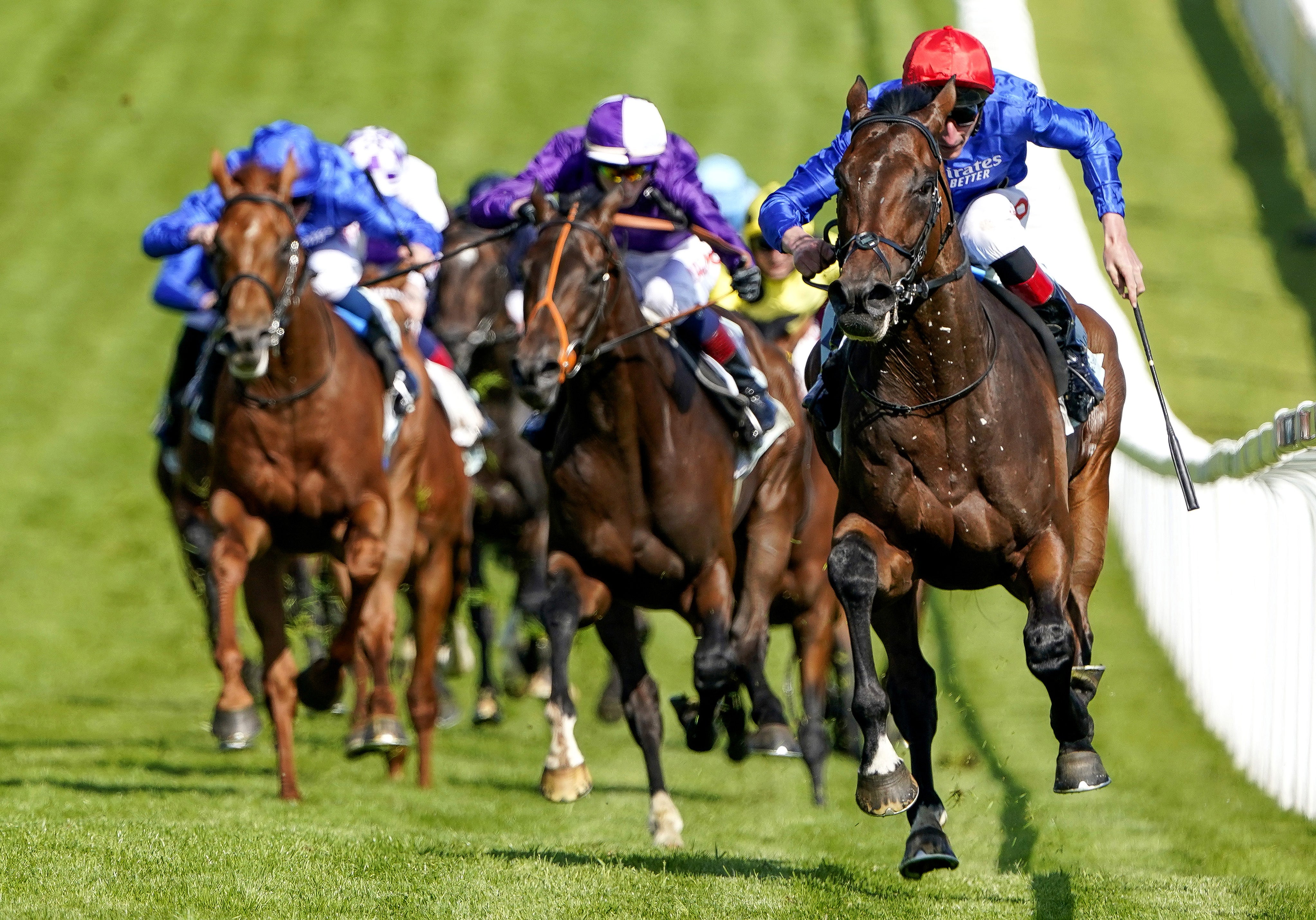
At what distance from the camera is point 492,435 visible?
12227 mm

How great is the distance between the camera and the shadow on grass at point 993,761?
7.68m

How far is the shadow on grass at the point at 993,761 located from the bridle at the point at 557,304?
2541 mm

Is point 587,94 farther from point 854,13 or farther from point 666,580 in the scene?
point 666,580

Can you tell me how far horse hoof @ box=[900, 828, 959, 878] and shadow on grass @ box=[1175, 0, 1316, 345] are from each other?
14350 millimetres

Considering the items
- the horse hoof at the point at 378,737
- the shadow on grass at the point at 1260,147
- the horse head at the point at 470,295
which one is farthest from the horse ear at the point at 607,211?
the shadow on grass at the point at 1260,147

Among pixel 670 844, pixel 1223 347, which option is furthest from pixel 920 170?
pixel 1223 347

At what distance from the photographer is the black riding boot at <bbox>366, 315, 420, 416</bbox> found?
9141mm

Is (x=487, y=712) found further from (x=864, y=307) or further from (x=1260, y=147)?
(x=1260, y=147)

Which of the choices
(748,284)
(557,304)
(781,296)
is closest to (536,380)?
(557,304)

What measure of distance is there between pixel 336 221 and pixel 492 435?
11.2 ft

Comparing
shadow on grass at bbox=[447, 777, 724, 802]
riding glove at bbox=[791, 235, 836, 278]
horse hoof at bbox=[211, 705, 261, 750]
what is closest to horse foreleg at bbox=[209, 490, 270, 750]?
horse hoof at bbox=[211, 705, 261, 750]

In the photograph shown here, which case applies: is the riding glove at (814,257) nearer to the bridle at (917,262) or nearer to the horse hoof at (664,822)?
the bridle at (917,262)

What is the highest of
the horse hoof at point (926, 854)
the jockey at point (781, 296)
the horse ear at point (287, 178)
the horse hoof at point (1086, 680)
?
the jockey at point (781, 296)

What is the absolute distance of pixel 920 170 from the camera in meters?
5.26
